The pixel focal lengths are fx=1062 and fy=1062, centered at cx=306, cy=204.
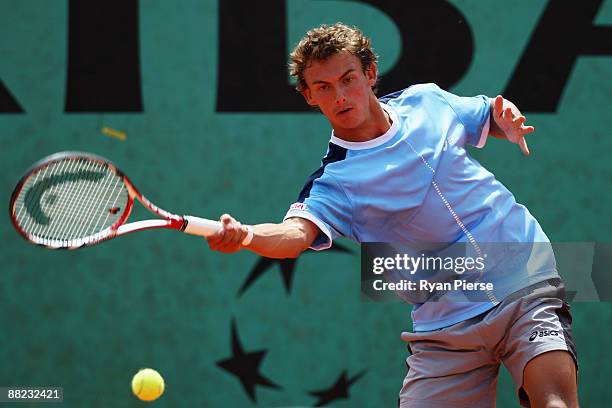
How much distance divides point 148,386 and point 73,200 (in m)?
1.95

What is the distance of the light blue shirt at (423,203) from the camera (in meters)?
3.51

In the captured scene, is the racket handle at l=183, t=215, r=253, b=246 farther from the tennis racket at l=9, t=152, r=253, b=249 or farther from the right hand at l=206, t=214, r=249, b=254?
the tennis racket at l=9, t=152, r=253, b=249

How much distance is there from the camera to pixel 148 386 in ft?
16.9

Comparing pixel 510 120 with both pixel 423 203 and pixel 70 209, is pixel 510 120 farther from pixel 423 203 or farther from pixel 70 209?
→ pixel 70 209

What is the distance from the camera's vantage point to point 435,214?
11.8ft

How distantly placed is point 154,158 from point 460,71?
1.74 meters

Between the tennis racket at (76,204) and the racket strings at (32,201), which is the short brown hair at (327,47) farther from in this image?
the racket strings at (32,201)

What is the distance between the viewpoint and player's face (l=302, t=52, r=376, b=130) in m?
3.61

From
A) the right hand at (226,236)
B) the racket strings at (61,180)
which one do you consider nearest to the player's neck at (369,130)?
the right hand at (226,236)

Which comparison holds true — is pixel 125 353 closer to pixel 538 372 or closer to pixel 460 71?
pixel 460 71

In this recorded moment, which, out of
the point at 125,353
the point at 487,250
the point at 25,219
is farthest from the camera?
the point at 125,353

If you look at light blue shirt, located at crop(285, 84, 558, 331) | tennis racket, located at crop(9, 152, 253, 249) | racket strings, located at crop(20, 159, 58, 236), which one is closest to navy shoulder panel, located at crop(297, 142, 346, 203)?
light blue shirt, located at crop(285, 84, 558, 331)

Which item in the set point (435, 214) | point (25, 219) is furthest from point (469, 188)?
point (25, 219)

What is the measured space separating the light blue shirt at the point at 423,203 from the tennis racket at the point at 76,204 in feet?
1.80
